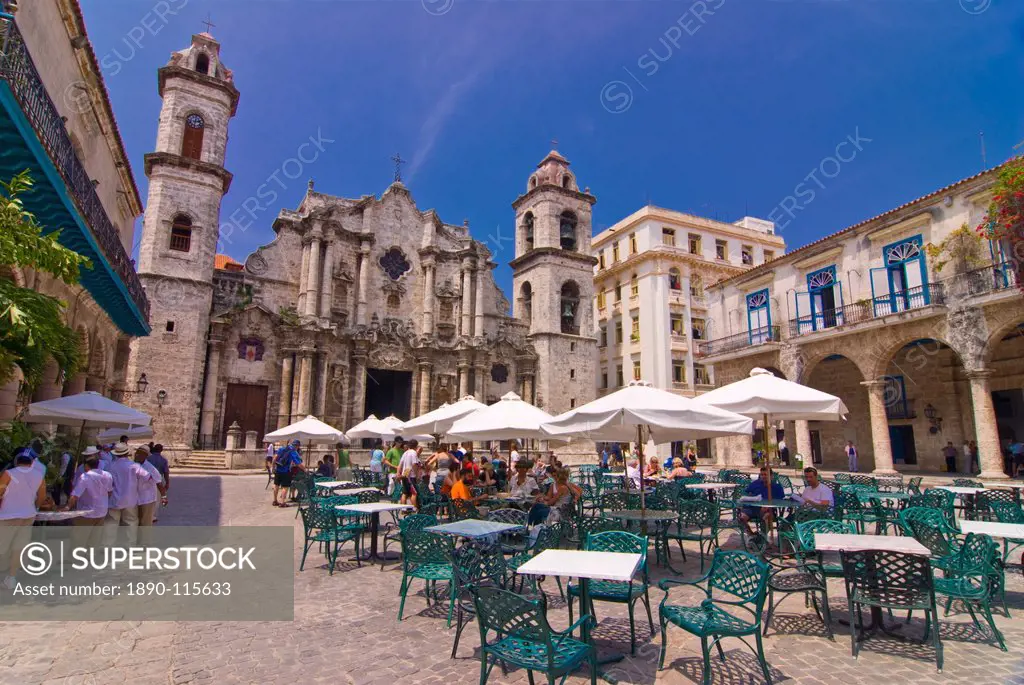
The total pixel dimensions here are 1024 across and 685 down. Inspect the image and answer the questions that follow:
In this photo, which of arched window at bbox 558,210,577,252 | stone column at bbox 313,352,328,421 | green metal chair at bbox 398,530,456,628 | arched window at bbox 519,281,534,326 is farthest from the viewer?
arched window at bbox 558,210,577,252

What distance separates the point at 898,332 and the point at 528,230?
22322 mm

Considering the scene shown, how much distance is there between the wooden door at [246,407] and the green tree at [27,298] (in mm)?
21340

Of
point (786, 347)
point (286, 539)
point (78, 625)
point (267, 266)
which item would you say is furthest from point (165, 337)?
point (786, 347)

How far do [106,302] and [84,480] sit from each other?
29.9 feet

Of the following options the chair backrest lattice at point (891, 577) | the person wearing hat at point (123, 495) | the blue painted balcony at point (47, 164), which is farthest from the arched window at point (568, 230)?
the chair backrest lattice at point (891, 577)

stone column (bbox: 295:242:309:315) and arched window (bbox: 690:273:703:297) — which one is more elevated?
arched window (bbox: 690:273:703:297)

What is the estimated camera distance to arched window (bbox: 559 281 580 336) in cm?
3462

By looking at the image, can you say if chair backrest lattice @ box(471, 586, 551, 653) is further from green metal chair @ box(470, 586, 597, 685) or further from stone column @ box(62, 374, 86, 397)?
stone column @ box(62, 374, 86, 397)

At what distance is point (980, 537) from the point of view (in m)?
5.03

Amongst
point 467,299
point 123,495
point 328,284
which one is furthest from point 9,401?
point 467,299

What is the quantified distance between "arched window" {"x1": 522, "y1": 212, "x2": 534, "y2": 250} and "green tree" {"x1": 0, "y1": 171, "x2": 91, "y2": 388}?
102 feet

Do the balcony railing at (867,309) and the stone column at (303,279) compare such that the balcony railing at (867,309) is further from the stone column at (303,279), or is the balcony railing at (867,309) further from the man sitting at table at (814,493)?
the stone column at (303,279)

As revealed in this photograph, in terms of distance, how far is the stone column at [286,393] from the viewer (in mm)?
26312

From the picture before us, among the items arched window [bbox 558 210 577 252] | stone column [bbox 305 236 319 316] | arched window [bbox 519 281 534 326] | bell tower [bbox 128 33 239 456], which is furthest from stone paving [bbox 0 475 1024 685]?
arched window [bbox 558 210 577 252]
